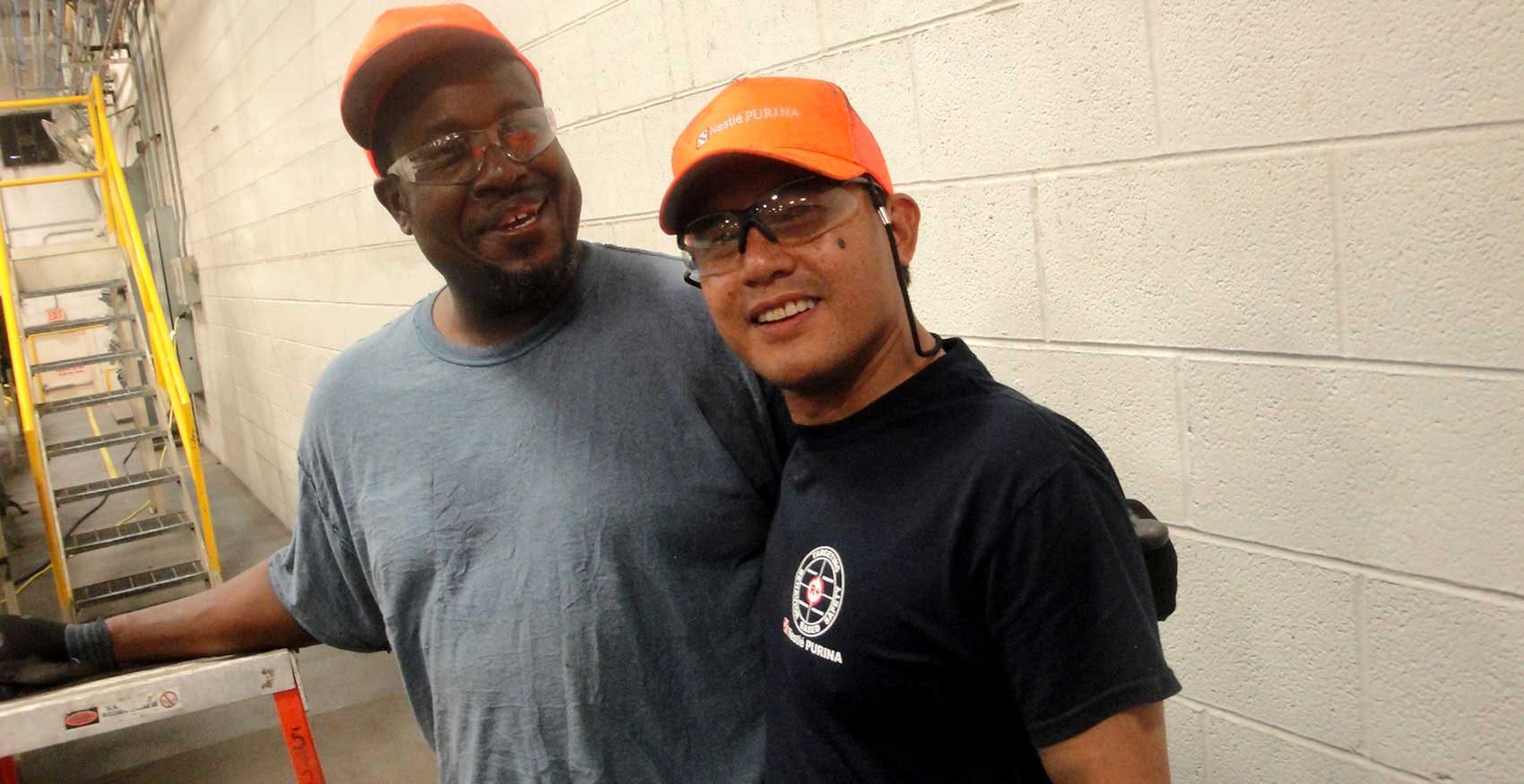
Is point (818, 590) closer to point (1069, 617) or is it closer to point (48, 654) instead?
point (1069, 617)

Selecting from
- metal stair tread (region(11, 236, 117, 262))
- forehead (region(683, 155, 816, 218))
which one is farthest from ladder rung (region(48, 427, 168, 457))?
forehead (region(683, 155, 816, 218))

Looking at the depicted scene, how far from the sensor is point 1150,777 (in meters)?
0.78

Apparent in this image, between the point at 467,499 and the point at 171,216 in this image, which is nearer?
the point at 467,499

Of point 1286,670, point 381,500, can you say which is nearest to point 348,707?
point 381,500

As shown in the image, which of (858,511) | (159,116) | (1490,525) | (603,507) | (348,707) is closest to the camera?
(858,511)

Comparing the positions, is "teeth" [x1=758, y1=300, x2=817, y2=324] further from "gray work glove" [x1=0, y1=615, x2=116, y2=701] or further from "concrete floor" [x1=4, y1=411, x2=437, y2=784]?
"concrete floor" [x1=4, y1=411, x2=437, y2=784]

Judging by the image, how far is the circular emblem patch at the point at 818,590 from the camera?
2.95 feet

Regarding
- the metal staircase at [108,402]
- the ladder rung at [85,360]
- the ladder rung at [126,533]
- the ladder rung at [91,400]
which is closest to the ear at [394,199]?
the metal staircase at [108,402]

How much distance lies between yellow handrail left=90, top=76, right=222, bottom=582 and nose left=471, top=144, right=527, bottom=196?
4.76m

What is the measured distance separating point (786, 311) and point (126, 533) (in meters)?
5.58

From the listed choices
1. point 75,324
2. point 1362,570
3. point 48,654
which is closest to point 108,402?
point 75,324

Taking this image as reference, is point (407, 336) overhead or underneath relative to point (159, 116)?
underneath

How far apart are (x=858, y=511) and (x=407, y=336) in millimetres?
655

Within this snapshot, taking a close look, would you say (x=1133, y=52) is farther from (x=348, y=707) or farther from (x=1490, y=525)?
(x=348, y=707)
